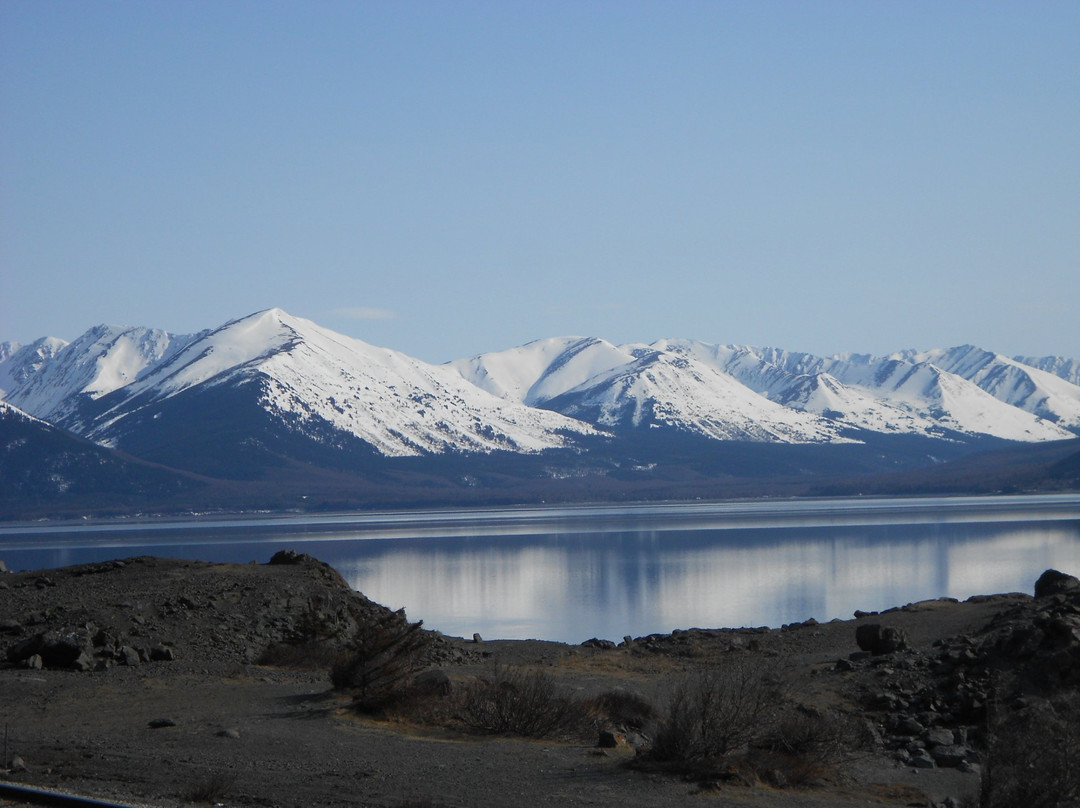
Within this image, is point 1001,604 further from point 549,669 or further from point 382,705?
point 382,705

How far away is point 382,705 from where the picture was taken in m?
14.8

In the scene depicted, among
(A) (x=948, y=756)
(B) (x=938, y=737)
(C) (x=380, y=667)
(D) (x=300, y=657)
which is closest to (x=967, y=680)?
(B) (x=938, y=737)

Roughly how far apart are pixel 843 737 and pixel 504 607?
3019 centimetres

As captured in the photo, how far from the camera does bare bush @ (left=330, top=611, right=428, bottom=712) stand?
15.0m

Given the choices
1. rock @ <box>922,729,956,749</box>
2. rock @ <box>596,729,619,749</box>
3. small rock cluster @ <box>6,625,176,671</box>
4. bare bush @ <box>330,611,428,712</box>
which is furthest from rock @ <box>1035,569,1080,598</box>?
small rock cluster @ <box>6,625,176,671</box>

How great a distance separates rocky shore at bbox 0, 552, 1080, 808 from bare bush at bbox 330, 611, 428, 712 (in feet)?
0.57

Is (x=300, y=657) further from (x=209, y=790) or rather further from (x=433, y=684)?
(x=209, y=790)

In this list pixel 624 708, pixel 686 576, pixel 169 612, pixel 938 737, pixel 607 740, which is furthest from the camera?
pixel 686 576

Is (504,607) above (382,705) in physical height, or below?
below

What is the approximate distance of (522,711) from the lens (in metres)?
14.4

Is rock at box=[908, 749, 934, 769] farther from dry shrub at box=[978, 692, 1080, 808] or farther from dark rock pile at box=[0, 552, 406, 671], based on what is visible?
dark rock pile at box=[0, 552, 406, 671]

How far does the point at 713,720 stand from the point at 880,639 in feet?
31.4

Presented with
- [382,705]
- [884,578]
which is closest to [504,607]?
[884,578]

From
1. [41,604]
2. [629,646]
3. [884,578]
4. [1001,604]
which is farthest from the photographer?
[884,578]
